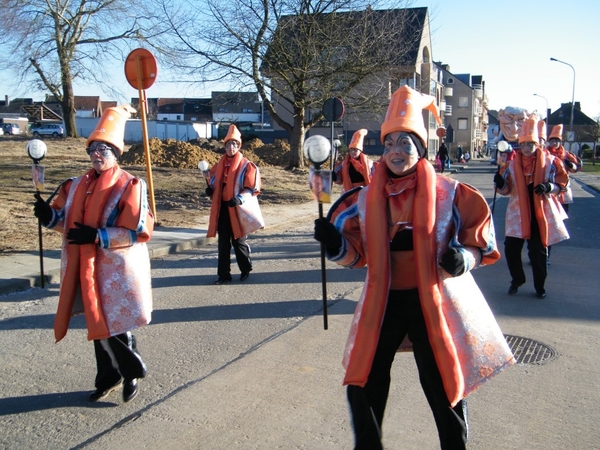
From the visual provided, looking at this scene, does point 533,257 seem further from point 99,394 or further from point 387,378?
point 99,394

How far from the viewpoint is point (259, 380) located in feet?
15.1

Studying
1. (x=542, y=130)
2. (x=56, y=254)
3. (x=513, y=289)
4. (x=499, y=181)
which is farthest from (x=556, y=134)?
(x=56, y=254)

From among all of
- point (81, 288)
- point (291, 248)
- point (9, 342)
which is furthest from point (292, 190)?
point (81, 288)

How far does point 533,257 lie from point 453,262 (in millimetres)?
4625

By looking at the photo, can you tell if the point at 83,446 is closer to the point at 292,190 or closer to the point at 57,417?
the point at 57,417

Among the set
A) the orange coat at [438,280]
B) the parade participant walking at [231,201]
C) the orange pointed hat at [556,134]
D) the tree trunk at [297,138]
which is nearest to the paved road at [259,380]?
the parade participant walking at [231,201]

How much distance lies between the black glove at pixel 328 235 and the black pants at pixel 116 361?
1.85 meters

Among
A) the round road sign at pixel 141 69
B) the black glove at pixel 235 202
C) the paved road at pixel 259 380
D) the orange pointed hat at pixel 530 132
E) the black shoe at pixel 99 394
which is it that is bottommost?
the paved road at pixel 259 380

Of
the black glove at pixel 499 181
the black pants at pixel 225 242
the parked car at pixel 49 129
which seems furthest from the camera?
the parked car at pixel 49 129

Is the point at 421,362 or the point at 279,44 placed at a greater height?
the point at 279,44

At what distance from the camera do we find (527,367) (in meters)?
4.93

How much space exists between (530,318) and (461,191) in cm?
384

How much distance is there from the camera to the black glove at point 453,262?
2.80m

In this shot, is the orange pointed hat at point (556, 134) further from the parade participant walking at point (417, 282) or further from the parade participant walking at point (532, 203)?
the parade participant walking at point (417, 282)
